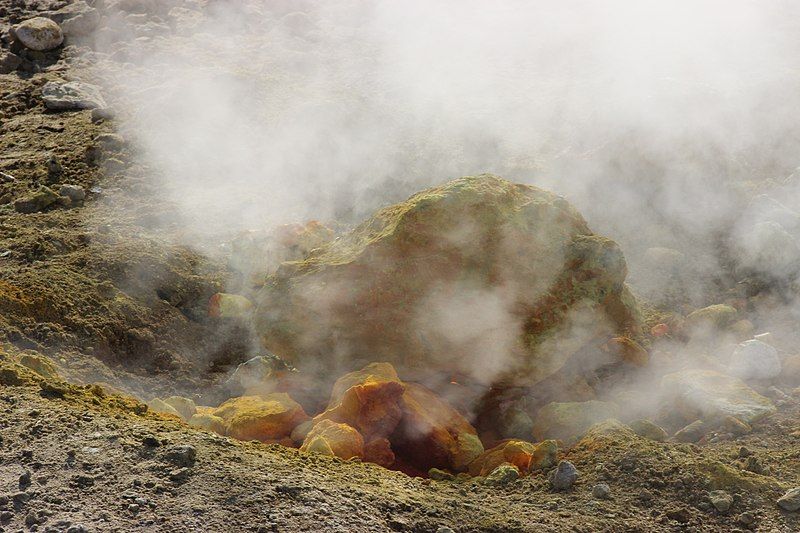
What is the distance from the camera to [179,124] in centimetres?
607

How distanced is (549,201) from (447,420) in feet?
3.69

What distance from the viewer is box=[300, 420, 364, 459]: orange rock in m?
3.07

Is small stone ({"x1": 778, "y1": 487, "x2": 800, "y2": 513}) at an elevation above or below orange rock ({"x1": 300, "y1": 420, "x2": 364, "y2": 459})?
above

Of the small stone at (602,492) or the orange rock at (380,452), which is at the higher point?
the small stone at (602,492)

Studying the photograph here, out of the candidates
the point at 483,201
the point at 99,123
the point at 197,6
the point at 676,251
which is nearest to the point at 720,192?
the point at 676,251

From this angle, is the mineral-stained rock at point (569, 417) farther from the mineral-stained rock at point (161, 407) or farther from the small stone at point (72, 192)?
the small stone at point (72, 192)

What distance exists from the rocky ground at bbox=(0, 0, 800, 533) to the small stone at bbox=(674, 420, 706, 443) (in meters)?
0.02

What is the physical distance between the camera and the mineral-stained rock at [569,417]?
3398 millimetres

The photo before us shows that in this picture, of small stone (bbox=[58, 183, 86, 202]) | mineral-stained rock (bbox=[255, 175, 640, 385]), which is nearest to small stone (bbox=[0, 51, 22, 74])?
small stone (bbox=[58, 183, 86, 202])

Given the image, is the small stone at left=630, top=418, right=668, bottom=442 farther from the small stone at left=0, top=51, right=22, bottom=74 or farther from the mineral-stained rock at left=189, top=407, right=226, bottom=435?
the small stone at left=0, top=51, right=22, bottom=74

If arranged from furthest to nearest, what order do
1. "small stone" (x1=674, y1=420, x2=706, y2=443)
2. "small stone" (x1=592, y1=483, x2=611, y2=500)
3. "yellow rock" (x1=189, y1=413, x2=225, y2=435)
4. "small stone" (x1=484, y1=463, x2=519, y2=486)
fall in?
"yellow rock" (x1=189, y1=413, x2=225, y2=435) < "small stone" (x1=674, y1=420, x2=706, y2=443) < "small stone" (x1=484, y1=463, x2=519, y2=486) < "small stone" (x1=592, y1=483, x2=611, y2=500)

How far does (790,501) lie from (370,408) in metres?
1.48

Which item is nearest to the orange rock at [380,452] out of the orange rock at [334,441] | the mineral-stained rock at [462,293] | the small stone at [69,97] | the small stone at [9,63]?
the orange rock at [334,441]

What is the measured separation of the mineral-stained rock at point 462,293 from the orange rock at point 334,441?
1.99 ft
